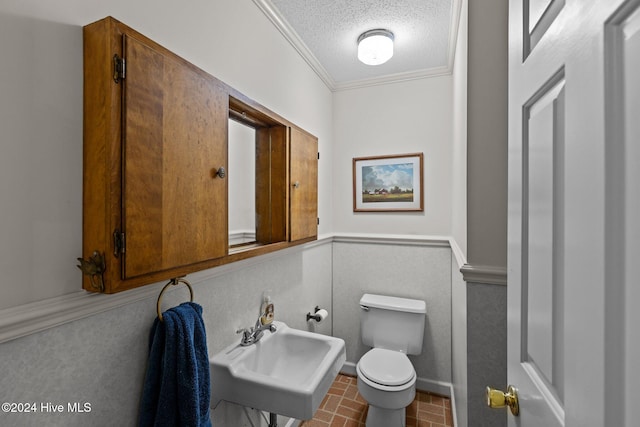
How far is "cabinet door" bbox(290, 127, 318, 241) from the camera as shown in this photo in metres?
1.63

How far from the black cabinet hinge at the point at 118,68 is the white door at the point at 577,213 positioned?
36.5 inches

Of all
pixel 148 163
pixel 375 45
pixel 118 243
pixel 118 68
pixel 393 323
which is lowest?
pixel 393 323

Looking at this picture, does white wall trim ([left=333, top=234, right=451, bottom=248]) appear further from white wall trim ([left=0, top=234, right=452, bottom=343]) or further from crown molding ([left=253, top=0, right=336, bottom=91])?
white wall trim ([left=0, top=234, right=452, bottom=343])

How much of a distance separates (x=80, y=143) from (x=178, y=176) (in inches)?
9.6

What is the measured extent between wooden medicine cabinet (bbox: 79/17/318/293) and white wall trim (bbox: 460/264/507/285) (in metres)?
0.95

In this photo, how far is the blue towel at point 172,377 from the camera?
90cm

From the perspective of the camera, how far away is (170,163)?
88cm

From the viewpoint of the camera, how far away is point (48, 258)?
715 millimetres

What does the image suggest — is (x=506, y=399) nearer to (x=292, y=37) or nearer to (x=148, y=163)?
(x=148, y=163)

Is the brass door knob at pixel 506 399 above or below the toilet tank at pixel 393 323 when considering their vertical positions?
above

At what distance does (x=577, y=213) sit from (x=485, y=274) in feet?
2.69

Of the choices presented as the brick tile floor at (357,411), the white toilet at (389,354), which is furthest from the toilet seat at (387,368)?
the brick tile floor at (357,411)

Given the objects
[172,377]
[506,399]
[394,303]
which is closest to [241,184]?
[172,377]

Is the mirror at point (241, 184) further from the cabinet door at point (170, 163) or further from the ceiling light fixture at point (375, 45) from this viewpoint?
the ceiling light fixture at point (375, 45)
